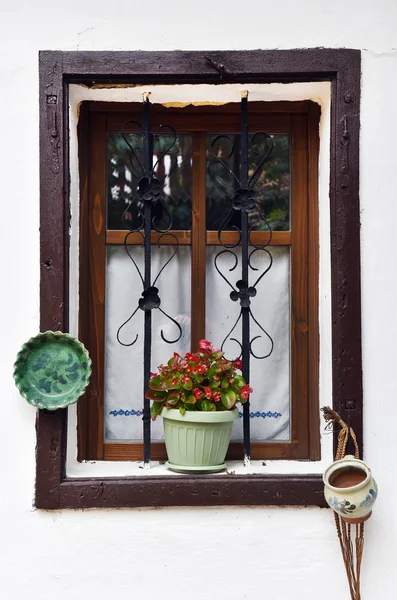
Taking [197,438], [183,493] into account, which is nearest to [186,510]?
[183,493]

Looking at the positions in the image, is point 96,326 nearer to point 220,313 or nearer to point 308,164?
point 220,313

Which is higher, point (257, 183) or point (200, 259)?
point (257, 183)

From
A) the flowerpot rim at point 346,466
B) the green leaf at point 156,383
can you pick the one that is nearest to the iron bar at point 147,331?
the green leaf at point 156,383

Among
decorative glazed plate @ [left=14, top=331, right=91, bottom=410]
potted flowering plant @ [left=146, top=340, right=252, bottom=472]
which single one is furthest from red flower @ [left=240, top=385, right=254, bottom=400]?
decorative glazed plate @ [left=14, top=331, right=91, bottom=410]

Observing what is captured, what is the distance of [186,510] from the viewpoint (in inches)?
117

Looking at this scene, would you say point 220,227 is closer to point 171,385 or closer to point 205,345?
point 205,345

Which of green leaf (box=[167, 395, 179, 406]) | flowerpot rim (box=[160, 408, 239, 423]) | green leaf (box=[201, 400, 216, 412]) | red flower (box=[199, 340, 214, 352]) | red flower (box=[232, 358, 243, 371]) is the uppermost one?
red flower (box=[199, 340, 214, 352])

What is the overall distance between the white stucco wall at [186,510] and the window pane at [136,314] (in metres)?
0.38

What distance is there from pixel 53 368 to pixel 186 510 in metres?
0.70

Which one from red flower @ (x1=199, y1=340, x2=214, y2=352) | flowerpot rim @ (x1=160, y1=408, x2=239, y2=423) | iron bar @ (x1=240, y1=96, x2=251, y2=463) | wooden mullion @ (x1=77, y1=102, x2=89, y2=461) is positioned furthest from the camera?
wooden mullion @ (x1=77, y1=102, x2=89, y2=461)

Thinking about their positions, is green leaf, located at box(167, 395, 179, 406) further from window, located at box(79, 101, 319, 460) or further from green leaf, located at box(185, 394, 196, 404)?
window, located at box(79, 101, 319, 460)

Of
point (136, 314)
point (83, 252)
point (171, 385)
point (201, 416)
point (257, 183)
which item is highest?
point (257, 183)

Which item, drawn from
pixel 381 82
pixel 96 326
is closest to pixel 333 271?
pixel 381 82

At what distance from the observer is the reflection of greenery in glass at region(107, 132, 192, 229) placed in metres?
3.30
